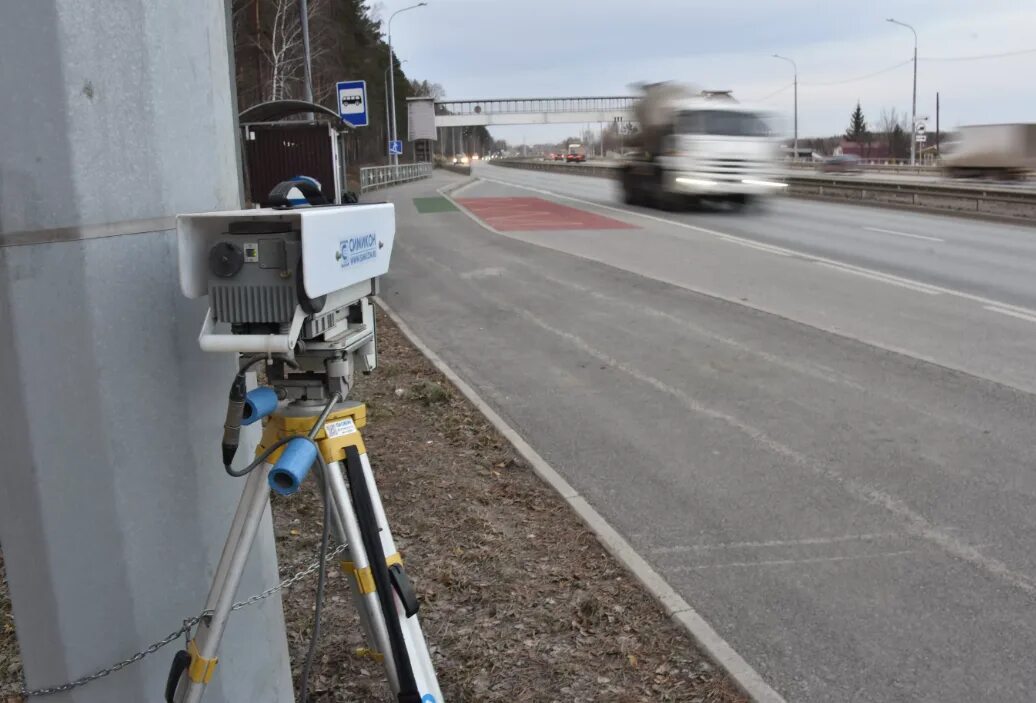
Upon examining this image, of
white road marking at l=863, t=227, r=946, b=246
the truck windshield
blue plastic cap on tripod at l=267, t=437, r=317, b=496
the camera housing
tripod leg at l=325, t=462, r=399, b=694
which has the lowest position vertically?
white road marking at l=863, t=227, r=946, b=246

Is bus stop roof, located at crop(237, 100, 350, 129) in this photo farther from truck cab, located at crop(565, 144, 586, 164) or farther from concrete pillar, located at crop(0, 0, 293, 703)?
truck cab, located at crop(565, 144, 586, 164)

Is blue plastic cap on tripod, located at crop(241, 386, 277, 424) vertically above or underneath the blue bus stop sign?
underneath

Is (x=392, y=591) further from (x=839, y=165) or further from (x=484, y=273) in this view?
(x=839, y=165)

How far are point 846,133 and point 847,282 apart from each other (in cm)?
11068

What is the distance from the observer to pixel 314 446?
223cm

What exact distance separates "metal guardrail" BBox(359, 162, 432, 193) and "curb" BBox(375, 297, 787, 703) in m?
35.4

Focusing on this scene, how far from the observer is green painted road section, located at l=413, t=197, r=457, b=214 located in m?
26.4

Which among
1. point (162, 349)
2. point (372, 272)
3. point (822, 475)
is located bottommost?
point (822, 475)

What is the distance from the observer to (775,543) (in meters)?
4.78

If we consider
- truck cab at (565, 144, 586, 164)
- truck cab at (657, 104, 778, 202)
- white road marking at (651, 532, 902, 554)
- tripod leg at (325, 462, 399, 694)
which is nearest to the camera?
tripod leg at (325, 462, 399, 694)

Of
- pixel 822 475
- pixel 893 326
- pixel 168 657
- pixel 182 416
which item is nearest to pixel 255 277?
pixel 182 416

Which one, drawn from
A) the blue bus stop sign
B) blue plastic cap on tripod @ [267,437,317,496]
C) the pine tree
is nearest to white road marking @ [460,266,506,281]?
the blue bus stop sign

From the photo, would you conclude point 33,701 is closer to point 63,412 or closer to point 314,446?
point 63,412

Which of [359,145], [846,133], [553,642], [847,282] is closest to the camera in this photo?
[553,642]
